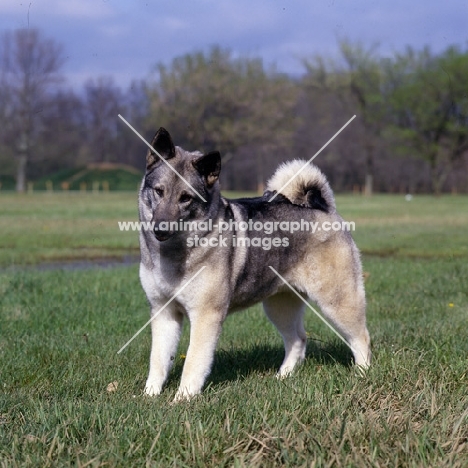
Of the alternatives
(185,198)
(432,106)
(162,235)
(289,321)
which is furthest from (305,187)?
(432,106)

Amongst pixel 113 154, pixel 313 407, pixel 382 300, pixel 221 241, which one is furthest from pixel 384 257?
pixel 113 154

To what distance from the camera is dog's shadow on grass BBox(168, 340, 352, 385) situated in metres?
5.30

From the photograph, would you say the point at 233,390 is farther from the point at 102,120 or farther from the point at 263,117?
the point at 102,120

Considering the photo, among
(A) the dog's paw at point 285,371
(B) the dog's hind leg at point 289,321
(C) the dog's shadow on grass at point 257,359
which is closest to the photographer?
(A) the dog's paw at point 285,371

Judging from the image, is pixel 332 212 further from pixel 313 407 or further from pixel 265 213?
pixel 313 407

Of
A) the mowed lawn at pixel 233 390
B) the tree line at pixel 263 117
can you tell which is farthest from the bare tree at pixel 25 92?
the mowed lawn at pixel 233 390

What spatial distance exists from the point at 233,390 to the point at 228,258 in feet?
3.43

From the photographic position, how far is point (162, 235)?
14.2 ft

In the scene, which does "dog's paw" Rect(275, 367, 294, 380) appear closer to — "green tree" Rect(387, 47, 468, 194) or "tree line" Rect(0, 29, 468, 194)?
"tree line" Rect(0, 29, 468, 194)

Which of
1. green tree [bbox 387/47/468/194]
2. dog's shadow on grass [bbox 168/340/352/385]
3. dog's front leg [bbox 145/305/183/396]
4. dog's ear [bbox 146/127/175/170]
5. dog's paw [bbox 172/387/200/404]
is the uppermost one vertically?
green tree [bbox 387/47/468/194]

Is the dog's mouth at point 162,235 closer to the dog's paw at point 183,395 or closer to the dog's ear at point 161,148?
the dog's ear at point 161,148

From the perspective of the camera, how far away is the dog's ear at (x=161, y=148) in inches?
183

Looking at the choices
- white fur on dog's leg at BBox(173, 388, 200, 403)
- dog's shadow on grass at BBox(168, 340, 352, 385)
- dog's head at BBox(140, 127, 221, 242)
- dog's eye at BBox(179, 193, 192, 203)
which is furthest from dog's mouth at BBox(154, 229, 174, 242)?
dog's shadow on grass at BBox(168, 340, 352, 385)

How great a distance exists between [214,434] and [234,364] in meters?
2.21
